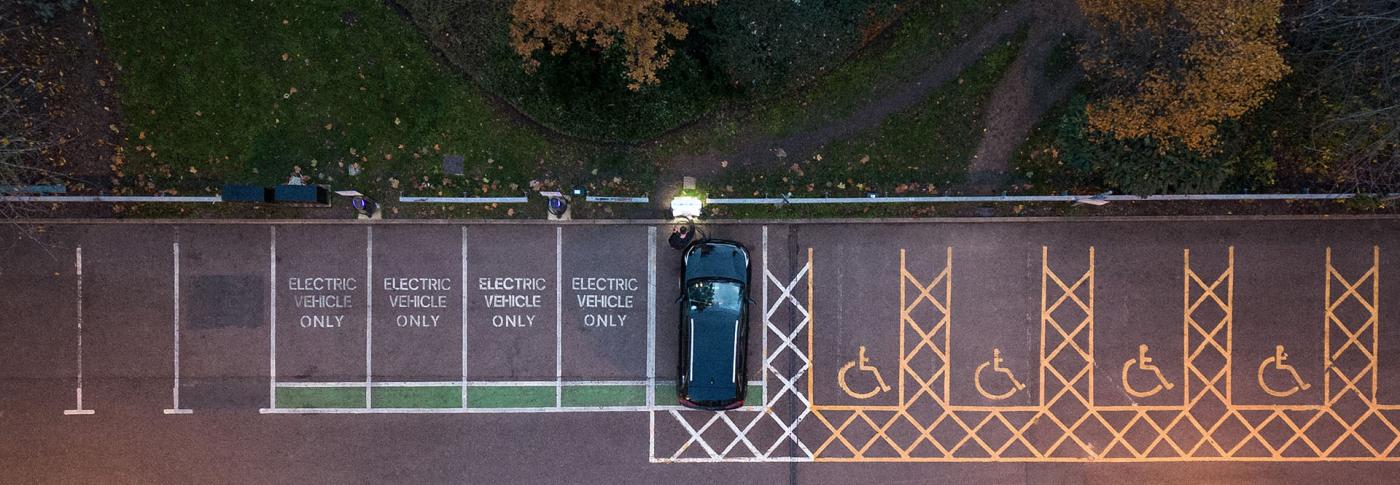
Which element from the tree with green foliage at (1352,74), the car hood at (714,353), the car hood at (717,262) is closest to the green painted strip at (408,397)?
the car hood at (714,353)

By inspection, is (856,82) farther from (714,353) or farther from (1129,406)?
(1129,406)

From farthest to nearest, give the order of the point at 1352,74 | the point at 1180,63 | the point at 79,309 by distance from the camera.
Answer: the point at 79,309
the point at 1352,74
the point at 1180,63

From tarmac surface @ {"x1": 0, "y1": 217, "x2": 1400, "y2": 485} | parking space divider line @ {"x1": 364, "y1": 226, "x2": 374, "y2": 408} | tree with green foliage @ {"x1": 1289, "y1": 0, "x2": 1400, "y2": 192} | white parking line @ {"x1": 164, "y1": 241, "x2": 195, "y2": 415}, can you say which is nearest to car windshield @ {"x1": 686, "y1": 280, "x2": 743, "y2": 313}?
tarmac surface @ {"x1": 0, "y1": 217, "x2": 1400, "y2": 485}

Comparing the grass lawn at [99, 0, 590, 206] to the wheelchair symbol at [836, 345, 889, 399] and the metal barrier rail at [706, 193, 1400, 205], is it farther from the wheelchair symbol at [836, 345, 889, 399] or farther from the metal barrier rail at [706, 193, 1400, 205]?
the wheelchair symbol at [836, 345, 889, 399]

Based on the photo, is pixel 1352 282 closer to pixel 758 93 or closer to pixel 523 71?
pixel 758 93

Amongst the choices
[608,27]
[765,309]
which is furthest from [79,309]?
[765,309]

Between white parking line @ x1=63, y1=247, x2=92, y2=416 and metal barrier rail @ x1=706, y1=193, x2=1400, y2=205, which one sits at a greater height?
metal barrier rail @ x1=706, y1=193, x2=1400, y2=205

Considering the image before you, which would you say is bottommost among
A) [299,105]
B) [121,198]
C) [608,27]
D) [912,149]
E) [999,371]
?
[999,371]
